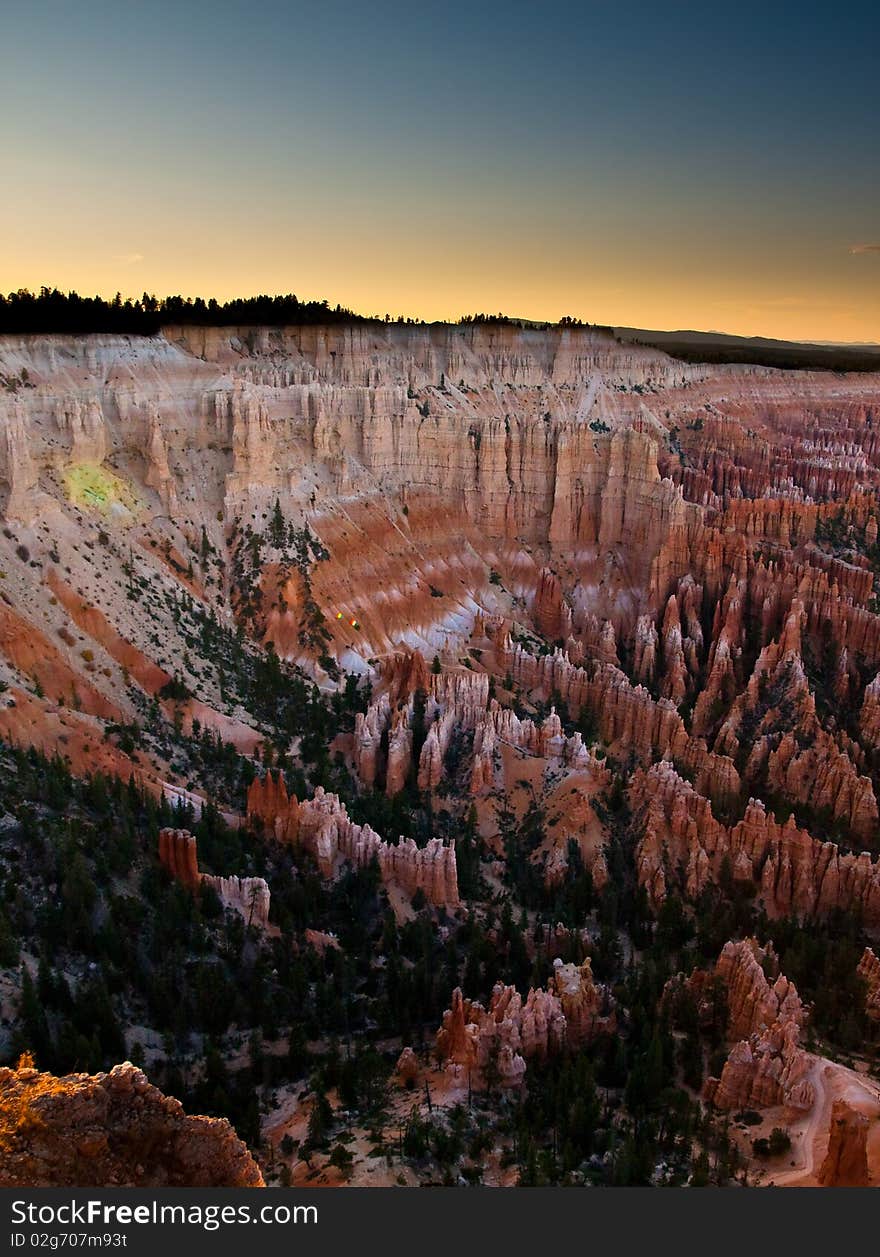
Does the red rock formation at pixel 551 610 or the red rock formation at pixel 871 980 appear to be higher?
the red rock formation at pixel 551 610

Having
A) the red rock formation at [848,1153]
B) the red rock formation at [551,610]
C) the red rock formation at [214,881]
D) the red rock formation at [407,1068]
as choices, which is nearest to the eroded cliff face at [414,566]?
the red rock formation at [551,610]

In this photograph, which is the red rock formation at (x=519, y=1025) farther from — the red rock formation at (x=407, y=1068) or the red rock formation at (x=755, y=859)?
the red rock formation at (x=755, y=859)

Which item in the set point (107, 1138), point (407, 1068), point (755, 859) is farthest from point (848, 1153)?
point (755, 859)

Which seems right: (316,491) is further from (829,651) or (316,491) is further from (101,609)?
(829,651)

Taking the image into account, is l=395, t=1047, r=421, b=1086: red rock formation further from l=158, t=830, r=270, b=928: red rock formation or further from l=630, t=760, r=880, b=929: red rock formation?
l=630, t=760, r=880, b=929: red rock formation

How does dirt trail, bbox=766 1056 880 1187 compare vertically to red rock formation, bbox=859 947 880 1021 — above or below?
above

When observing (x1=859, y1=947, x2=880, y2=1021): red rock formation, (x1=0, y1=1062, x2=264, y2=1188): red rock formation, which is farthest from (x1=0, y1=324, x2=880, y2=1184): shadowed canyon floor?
(x1=0, y1=1062, x2=264, y2=1188): red rock formation
